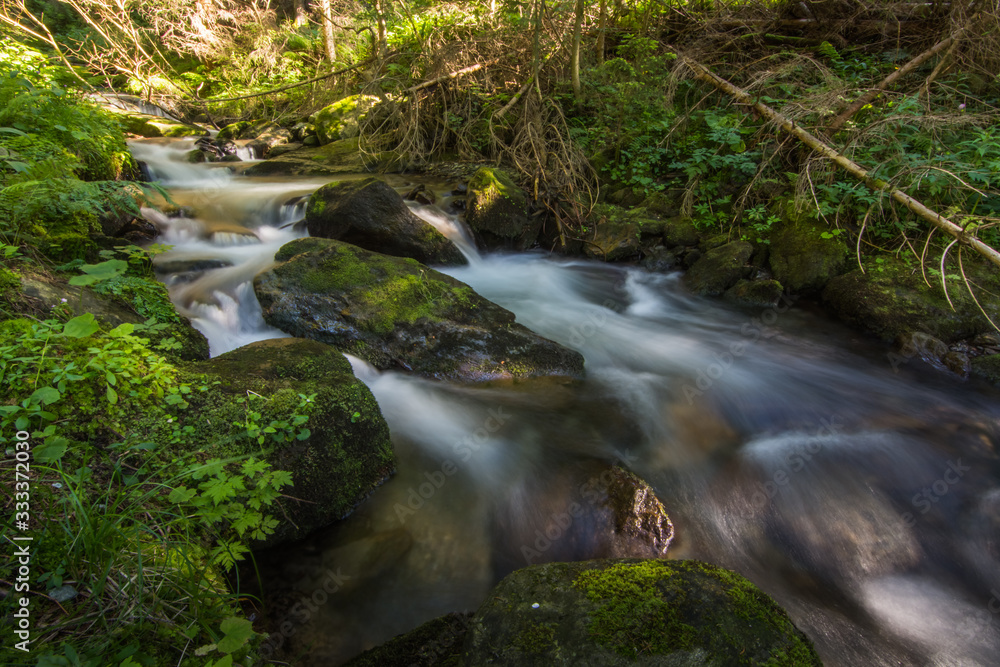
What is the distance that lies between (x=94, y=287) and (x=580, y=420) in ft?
11.5

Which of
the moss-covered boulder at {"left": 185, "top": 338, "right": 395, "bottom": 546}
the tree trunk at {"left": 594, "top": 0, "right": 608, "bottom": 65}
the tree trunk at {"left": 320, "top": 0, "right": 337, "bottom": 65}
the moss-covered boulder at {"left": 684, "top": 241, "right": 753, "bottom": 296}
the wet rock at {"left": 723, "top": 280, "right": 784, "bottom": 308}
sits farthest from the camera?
the tree trunk at {"left": 320, "top": 0, "right": 337, "bottom": 65}

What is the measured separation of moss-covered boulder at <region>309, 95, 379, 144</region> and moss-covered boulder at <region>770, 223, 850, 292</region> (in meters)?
8.98

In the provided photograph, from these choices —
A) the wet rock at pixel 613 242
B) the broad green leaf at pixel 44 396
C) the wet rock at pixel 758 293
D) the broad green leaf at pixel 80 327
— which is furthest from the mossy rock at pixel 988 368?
the broad green leaf at pixel 44 396

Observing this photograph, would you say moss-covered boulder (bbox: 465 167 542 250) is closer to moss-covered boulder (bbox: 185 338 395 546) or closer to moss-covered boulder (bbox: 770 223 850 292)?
moss-covered boulder (bbox: 770 223 850 292)

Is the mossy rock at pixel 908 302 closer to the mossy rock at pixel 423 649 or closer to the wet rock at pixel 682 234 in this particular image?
the wet rock at pixel 682 234

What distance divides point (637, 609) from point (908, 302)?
216 inches

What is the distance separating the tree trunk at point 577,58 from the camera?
23.1 ft

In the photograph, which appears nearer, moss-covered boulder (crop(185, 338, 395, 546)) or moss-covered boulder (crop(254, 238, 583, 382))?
moss-covered boulder (crop(185, 338, 395, 546))

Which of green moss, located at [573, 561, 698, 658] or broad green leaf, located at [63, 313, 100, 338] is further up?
broad green leaf, located at [63, 313, 100, 338]


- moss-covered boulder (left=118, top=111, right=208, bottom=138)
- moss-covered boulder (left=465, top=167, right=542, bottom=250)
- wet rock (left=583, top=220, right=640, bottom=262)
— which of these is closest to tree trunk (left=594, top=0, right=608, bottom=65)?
moss-covered boulder (left=465, top=167, right=542, bottom=250)

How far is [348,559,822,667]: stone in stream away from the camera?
4.95ft

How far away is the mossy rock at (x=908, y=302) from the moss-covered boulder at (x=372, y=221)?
5021 millimetres

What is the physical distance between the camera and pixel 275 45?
12539 millimetres

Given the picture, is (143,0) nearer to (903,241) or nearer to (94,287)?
(94,287)
